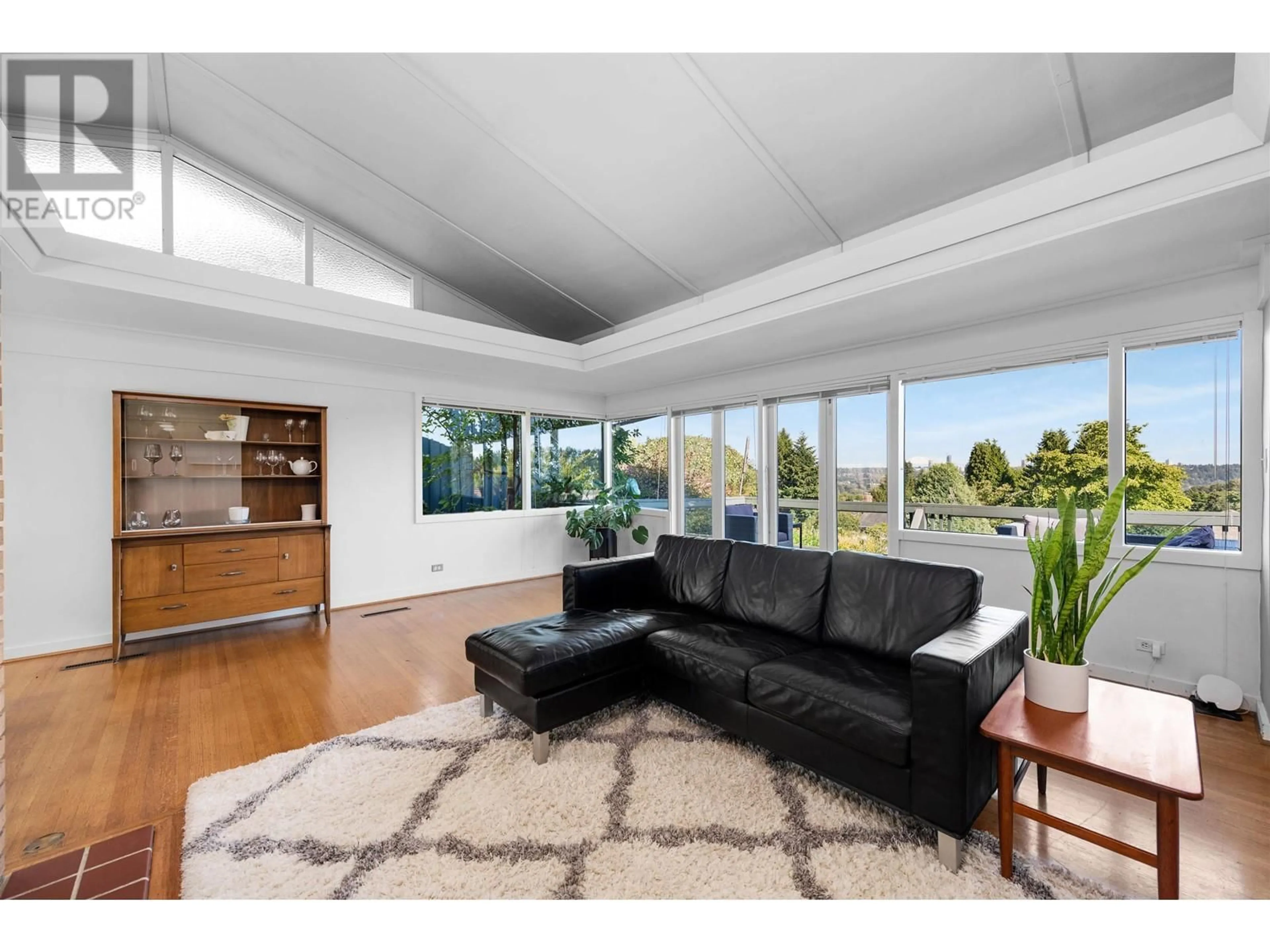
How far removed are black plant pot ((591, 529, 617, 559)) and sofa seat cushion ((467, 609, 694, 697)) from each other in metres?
3.58

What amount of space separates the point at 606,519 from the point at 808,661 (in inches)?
169

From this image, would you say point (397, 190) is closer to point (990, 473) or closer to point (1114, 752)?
point (990, 473)

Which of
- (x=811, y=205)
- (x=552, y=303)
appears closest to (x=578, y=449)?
(x=552, y=303)

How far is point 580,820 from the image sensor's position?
6.00 ft

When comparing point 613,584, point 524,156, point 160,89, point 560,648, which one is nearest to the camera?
point 560,648

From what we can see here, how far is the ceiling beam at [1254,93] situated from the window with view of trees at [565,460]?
561 centimetres

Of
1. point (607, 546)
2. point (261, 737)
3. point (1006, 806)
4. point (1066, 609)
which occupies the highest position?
point (1066, 609)

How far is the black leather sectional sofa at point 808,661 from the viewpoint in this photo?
1.64 m

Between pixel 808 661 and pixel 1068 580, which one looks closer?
pixel 1068 580

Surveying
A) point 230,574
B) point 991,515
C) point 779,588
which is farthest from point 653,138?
point 230,574

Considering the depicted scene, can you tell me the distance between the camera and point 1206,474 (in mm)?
2875

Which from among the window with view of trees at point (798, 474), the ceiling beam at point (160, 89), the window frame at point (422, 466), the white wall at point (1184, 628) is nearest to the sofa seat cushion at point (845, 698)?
the white wall at point (1184, 628)

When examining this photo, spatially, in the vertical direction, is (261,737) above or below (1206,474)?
below
